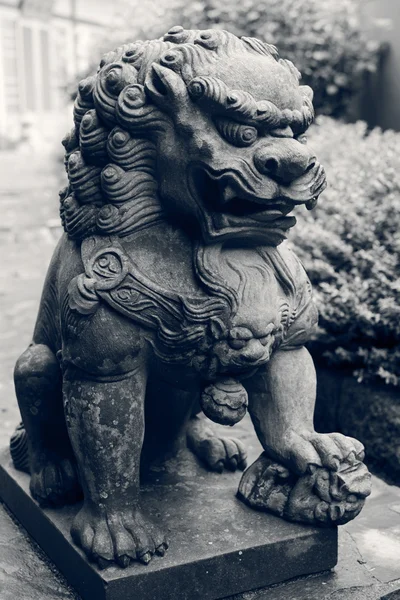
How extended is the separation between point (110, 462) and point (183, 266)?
0.51m

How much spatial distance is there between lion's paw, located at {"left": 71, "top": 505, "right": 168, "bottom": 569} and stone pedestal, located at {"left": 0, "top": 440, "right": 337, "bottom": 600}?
0.09 ft

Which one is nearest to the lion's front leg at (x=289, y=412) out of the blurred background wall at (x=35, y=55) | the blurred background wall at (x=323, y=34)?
the blurred background wall at (x=323, y=34)

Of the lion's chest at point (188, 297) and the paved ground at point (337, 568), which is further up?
the lion's chest at point (188, 297)

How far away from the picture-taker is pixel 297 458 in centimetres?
215

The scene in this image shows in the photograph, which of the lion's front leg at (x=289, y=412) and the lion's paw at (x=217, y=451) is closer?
the lion's front leg at (x=289, y=412)

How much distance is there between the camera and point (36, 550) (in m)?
2.37

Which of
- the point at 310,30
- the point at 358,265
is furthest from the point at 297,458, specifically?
the point at 310,30

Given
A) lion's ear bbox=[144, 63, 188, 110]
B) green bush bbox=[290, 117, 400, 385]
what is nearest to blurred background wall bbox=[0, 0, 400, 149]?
green bush bbox=[290, 117, 400, 385]

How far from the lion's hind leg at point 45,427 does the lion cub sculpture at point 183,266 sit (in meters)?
0.15

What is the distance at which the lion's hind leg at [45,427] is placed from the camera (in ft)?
7.58

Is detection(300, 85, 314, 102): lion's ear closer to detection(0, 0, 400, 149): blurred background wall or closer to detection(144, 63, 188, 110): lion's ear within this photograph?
detection(144, 63, 188, 110): lion's ear

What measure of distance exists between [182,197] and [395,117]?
242 inches

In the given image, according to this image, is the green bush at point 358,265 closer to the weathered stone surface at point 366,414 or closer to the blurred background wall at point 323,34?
the weathered stone surface at point 366,414

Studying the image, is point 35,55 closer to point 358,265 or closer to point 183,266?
point 358,265
